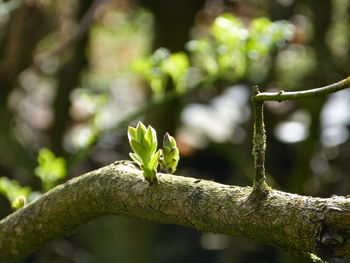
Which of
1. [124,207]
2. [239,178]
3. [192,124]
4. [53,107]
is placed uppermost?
[124,207]

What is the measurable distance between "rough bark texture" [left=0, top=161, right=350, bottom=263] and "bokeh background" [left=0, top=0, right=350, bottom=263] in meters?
1.29

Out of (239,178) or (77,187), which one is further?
(239,178)

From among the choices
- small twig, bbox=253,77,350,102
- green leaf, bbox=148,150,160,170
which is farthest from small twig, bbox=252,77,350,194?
green leaf, bbox=148,150,160,170

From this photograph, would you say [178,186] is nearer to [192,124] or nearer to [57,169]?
[57,169]

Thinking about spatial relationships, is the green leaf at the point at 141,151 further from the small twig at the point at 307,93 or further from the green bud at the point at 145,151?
the small twig at the point at 307,93

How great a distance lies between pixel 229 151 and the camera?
291cm

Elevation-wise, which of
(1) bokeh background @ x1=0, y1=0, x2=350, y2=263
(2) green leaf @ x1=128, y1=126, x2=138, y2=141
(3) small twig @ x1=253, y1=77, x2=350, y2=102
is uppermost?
(3) small twig @ x1=253, y1=77, x2=350, y2=102

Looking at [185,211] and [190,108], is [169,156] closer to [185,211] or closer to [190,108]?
[185,211]

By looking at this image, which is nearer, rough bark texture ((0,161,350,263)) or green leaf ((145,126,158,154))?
rough bark texture ((0,161,350,263))

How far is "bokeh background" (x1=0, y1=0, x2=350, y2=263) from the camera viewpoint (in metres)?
2.64

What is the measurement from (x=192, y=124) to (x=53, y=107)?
2.32 ft

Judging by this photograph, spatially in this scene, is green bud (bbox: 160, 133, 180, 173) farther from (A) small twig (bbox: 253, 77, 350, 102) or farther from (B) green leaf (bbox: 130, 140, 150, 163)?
(A) small twig (bbox: 253, 77, 350, 102)

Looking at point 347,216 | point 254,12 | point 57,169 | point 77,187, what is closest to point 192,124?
point 254,12

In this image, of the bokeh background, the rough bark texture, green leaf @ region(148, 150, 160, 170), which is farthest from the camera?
the bokeh background
